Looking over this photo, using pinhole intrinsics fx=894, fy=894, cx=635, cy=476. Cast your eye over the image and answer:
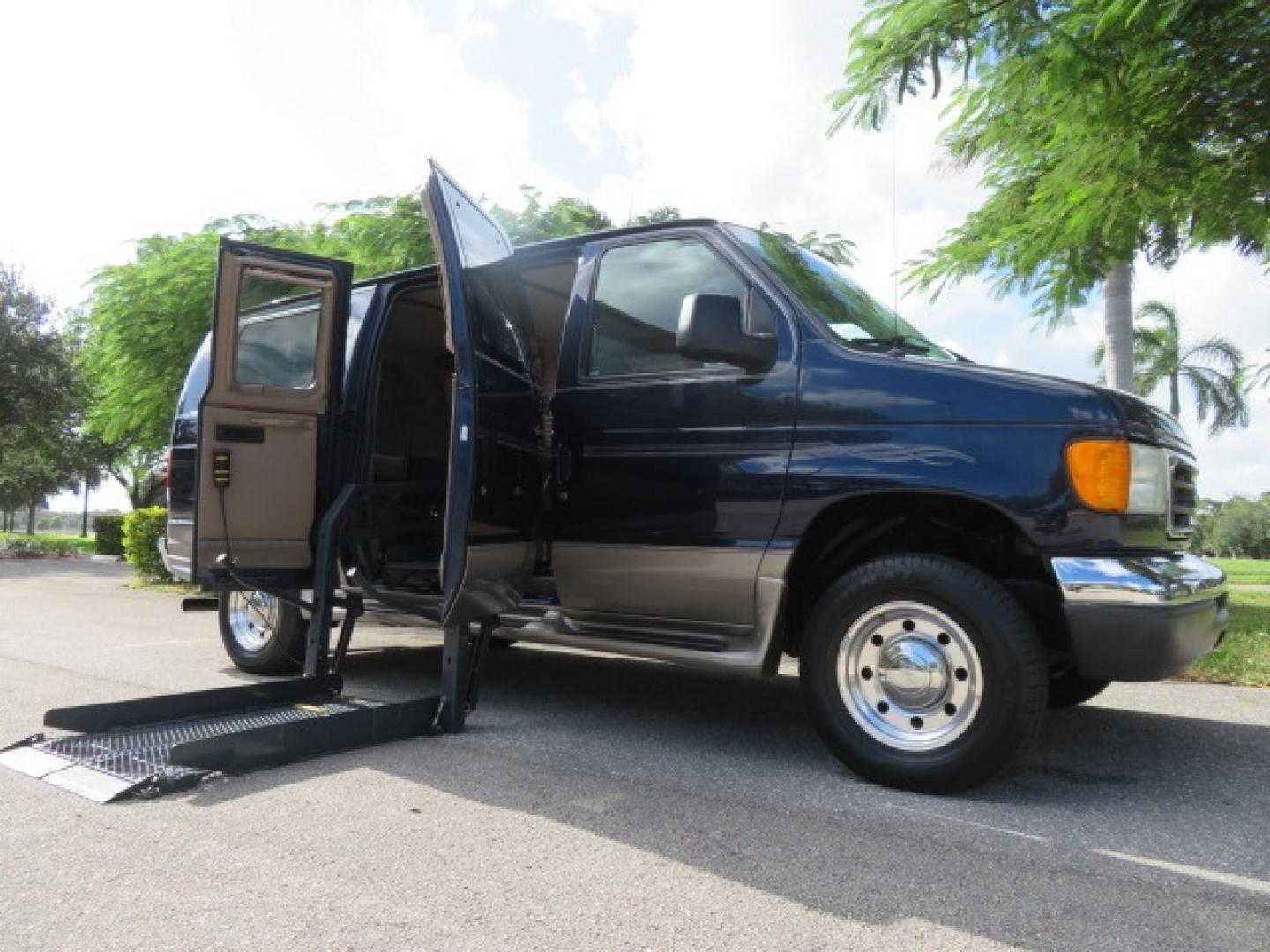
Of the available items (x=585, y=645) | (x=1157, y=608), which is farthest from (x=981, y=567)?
(x=585, y=645)

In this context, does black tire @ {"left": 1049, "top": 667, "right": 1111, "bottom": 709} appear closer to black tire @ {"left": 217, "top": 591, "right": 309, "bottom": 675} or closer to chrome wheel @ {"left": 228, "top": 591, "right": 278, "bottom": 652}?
black tire @ {"left": 217, "top": 591, "right": 309, "bottom": 675}

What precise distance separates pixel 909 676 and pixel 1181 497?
137 centimetres

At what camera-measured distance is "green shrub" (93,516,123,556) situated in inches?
896

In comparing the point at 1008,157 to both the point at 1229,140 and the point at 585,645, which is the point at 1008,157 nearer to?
the point at 1229,140

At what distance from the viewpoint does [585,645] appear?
4.12m

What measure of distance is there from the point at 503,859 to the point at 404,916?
43 cm

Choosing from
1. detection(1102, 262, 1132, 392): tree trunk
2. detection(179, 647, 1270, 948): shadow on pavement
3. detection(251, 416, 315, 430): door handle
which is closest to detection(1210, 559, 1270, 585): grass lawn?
detection(1102, 262, 1132, 392): tree trunk

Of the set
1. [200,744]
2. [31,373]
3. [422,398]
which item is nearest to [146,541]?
[422,398]

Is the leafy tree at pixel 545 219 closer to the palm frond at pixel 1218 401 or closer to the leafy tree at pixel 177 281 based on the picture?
the leafy tree at pixel 177 281

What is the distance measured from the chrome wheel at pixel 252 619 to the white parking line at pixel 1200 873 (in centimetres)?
454

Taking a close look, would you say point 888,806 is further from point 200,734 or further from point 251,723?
point 200,734

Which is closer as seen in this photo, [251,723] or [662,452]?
[251,723]

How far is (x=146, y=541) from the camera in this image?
13328mm

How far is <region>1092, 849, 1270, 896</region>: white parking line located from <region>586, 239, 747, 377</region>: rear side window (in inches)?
94.2
